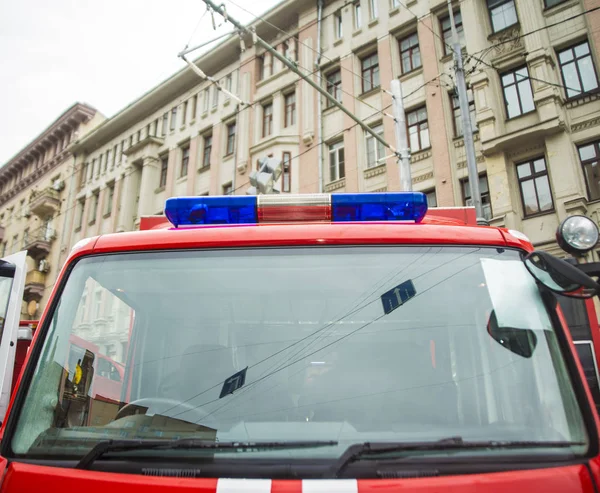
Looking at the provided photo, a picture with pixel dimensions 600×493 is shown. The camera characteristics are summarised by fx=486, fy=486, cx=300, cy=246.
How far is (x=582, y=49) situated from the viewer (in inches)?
534

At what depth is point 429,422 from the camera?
5.11 ft

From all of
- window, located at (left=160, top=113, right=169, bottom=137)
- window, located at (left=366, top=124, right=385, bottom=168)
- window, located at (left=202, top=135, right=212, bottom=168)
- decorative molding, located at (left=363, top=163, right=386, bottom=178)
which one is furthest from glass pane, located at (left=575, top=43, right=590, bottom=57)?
window, located at (left=160, top=113, right=169, bottom=137)

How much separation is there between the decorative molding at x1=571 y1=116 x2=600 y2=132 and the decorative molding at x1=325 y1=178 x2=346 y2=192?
291 inches

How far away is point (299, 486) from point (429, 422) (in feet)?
1.58

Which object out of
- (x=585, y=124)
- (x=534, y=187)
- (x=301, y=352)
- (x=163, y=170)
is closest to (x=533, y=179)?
(x=534, y=187)

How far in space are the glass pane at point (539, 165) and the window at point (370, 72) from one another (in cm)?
667

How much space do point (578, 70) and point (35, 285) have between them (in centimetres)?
2900

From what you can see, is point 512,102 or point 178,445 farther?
point 512,102

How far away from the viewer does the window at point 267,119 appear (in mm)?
21172

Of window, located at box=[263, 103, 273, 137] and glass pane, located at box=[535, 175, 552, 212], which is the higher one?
window, located at box=[263, 103, 273, 137]

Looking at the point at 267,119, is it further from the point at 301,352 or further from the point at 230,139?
the point at 301,352

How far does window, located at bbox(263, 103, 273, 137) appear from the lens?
21172mm

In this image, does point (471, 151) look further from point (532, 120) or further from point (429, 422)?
point (429, 422)

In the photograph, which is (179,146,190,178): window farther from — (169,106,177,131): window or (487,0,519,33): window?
(487,0,519,33): window
